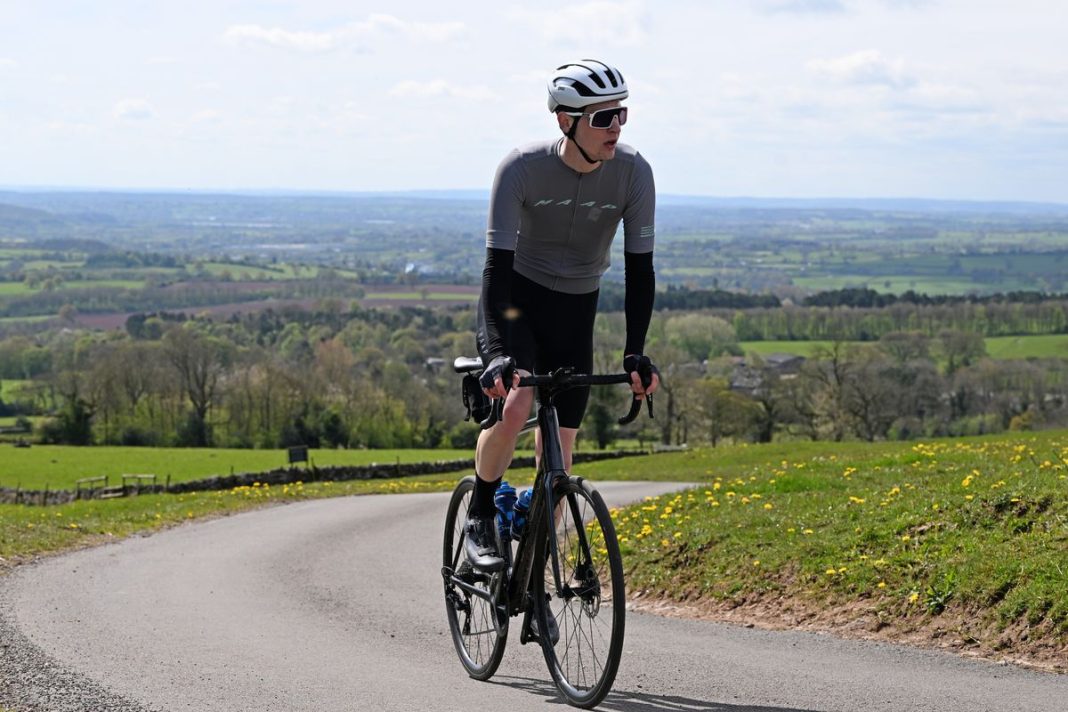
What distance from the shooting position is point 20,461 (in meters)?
71.6

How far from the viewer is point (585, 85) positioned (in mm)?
6512

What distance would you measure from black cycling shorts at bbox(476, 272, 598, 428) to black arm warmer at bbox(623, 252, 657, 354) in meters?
0.26

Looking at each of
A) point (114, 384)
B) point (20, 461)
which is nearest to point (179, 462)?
point (20, 461)

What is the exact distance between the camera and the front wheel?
20.2 ft

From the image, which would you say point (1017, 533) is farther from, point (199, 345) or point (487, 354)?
point (199, 345)

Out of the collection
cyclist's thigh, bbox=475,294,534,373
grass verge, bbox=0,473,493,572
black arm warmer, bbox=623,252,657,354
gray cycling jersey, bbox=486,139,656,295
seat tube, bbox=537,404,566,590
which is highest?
gray cycling jersey, bbox=486,139,656,295

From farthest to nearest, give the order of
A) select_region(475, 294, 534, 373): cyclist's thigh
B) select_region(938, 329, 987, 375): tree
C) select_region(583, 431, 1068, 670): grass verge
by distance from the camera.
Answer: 1. select_region(938, 329, 987, 375): tree
2. select_region(583, 431, 1068, 670): grass verge
3. select_region(475, 294, 534, 373): cyclist's thigh

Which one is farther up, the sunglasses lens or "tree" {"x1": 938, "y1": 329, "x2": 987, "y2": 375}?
the sunglasses lens

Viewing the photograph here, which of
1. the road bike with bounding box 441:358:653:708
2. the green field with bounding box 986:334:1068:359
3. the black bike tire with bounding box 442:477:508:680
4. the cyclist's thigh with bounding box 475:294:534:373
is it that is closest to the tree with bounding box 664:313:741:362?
the green field with bounding box 986:334:1068:359

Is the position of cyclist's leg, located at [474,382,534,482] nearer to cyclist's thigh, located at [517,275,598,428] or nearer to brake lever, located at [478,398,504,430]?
brake lever, located at [478,398,504,430]

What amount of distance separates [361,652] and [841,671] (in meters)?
3.13

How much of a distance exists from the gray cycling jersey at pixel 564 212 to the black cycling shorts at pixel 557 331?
6 cm

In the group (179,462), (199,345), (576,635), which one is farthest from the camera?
(199,345)

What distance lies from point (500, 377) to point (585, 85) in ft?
5.03
